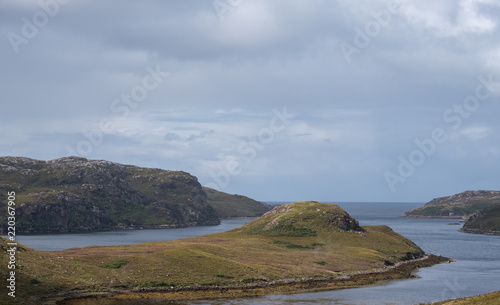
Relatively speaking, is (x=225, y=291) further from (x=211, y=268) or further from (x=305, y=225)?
(x=305, y=225)

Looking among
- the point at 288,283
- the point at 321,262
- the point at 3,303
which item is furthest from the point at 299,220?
the point at 3,303

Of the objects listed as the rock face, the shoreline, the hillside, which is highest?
the rock face

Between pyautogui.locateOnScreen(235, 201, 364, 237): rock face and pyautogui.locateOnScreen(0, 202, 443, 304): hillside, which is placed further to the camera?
pyautogui.locateOnScreen(235, 201, 364, 237): rock face

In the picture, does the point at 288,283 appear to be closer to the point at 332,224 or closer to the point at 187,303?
the point at 187,303

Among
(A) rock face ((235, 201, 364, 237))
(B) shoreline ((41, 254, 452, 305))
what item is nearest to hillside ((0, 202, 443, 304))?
(B) shoreline ((41, 254, 452, 305))

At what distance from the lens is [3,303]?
67938 millimetres

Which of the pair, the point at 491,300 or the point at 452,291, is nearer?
the point at 491,300

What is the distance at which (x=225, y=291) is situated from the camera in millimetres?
101250

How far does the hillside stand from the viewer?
308 feet

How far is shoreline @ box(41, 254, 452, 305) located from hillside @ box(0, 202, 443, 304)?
19 cm

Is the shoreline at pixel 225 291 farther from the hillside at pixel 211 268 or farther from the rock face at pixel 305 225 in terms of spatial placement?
the rock face at pixel 305 225

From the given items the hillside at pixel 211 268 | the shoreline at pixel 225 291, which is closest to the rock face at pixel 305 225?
the hillside at pixel 211 268

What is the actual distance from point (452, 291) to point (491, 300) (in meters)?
48.1

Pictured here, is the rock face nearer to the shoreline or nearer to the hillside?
the hillside
